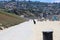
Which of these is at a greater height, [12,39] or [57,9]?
[12,39]

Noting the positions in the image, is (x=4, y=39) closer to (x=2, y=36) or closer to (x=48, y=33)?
(x=2, y=36)

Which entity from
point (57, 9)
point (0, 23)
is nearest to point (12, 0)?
point (57, 9)

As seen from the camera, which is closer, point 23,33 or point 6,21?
point 23,33

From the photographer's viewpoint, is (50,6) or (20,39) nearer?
(20,39)

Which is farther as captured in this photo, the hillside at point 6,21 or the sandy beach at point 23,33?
the hillside at point 6,21

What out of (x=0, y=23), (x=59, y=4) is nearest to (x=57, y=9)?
(x=59, y=4)

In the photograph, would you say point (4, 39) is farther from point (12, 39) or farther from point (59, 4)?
point (59, 4)

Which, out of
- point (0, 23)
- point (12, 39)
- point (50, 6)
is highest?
point (12, 39)

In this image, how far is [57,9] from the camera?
81062 mm

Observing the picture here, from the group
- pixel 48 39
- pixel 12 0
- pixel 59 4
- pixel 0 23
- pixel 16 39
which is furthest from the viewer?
pixel 59 4

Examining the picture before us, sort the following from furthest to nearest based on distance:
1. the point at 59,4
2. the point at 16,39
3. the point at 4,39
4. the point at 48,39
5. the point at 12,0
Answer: the point at 59,4
the point at 12,0
the point at 16,39
the point at 4,39
the point at 48,39

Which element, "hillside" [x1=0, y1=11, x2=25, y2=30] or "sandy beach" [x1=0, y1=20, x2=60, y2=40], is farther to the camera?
"hillside" [x1=0, y1=11, x2=25, y2=30]

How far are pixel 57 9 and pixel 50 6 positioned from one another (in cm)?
904

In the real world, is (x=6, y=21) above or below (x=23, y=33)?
below
